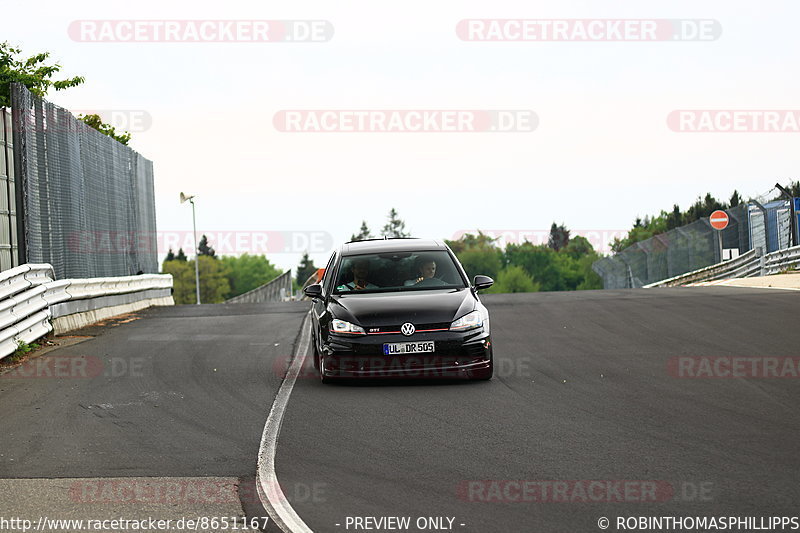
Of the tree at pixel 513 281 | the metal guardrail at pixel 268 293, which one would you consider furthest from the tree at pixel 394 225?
the metal guardrail at pixel 268 293

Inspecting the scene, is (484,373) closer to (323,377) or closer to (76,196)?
(323,377)

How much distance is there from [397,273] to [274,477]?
531 cm

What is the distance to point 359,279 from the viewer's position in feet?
36.9

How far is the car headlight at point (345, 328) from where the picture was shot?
10016 millimetres

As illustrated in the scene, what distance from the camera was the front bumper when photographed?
9883mm

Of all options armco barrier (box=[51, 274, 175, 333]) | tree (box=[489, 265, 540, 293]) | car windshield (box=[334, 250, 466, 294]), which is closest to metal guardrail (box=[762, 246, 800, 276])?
armco barrier (box=[51, 274, 175, 333])

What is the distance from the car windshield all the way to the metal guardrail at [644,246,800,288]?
2097cm

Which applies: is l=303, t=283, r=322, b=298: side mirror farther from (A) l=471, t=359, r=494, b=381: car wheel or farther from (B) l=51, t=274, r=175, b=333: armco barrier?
(B) l=51, t=274, r=175, b=333: armco barrier

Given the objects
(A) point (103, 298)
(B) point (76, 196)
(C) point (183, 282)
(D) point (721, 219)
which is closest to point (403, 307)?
(B) point (76, 196)

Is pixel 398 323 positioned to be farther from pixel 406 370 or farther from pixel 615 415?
pixel 615 415

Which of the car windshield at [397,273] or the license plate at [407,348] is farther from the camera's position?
the car windshield at [397,273]

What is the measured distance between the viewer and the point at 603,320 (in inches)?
609

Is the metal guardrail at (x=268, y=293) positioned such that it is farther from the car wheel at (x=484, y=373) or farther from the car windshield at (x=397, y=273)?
the car wheel at (x=484, y=373)

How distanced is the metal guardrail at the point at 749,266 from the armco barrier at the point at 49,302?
20113 mm
